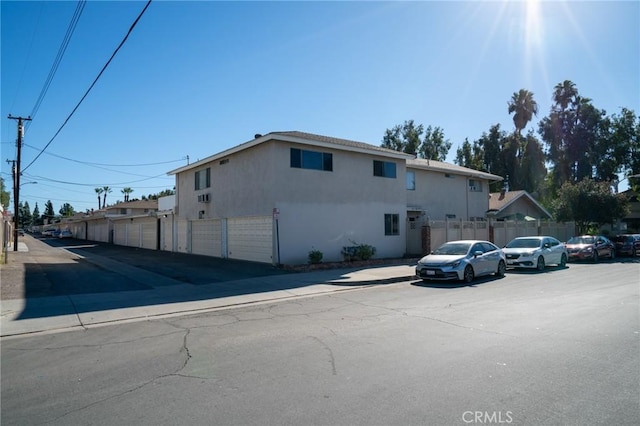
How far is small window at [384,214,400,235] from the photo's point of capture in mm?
22453

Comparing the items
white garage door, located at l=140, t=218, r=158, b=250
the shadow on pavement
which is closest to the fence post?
the shadow on pavement

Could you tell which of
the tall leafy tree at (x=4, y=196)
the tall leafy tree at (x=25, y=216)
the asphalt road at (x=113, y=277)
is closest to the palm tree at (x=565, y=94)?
the asphalt road at (x=113, y=277)

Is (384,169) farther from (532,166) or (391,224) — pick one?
(532,166)

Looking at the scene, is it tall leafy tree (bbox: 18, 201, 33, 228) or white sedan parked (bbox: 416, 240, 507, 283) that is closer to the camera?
white sedan parked (bbox: 416, 240, 507, 283)

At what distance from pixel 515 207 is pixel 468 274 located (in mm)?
24719

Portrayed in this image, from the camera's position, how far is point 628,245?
25.9 metres

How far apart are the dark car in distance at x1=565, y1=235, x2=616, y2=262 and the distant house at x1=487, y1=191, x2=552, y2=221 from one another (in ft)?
27.3

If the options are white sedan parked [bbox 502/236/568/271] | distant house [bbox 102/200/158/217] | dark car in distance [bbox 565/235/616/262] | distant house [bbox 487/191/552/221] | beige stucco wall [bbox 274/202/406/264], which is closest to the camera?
white sedan parked [bbox 502/236/568/271]

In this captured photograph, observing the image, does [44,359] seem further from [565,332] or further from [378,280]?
[378,280]

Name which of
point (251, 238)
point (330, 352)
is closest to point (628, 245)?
point (251, 238)

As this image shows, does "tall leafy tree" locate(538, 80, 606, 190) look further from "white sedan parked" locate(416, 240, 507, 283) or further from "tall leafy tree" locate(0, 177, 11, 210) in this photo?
"tall leafy tree" locate(0, 177, 11, 210)

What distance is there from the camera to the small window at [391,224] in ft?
73.7

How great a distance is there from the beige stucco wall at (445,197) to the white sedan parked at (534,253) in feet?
28.2

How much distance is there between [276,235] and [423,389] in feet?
45.5
